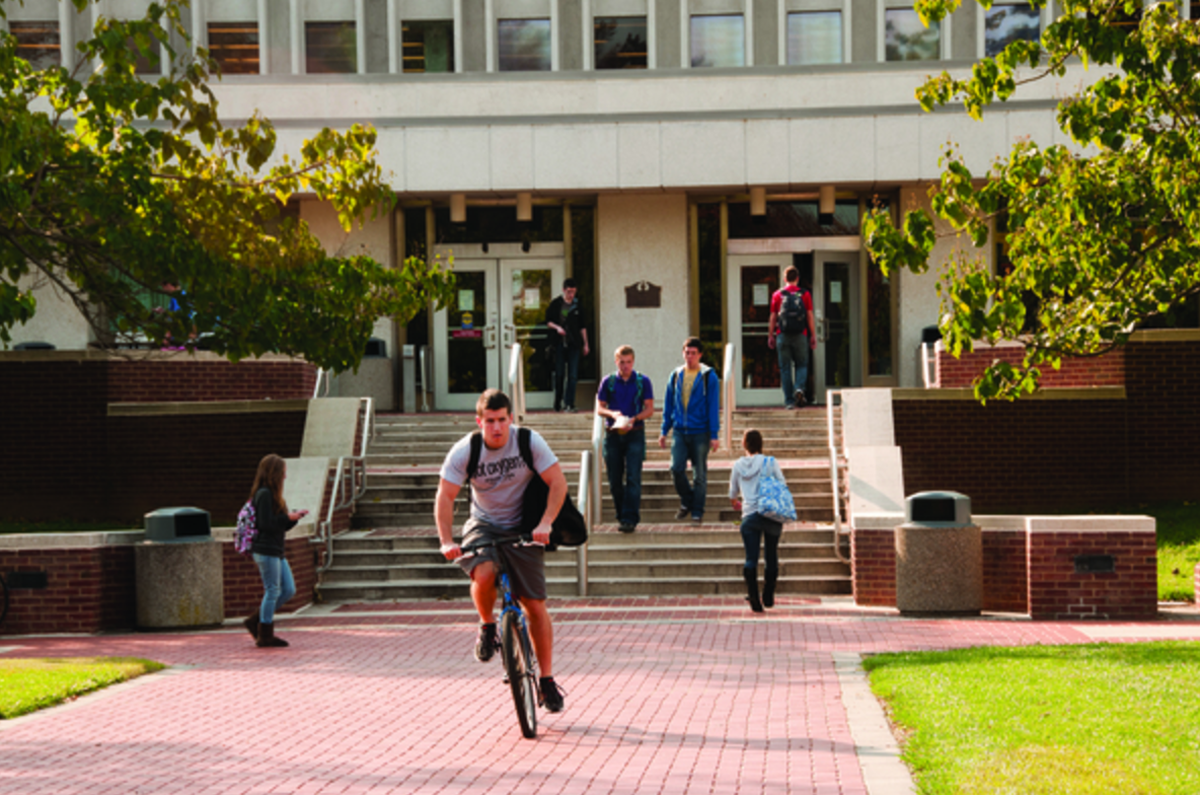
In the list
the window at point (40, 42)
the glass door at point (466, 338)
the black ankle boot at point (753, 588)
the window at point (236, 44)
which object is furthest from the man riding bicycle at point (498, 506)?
the window at point (40, 42)

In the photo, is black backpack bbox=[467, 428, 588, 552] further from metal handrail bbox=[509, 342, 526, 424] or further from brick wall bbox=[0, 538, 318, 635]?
metal handrail bbox=[509, 342, 526, 424]

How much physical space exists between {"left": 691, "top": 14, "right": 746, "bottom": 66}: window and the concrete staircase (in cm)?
808

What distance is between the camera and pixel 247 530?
37.4 feet

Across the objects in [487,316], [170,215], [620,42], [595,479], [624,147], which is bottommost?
[595,479]

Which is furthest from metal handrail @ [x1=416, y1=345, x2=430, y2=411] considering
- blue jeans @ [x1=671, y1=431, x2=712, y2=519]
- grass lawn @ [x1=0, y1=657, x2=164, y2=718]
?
grass lawn @ [x1=0, y1=657, x2=164, y2=718]

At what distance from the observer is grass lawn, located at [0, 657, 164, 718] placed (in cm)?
830

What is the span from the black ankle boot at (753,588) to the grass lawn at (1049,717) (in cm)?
257

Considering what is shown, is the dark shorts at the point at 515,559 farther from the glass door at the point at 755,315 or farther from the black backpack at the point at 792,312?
the glass door at the point at 755,315

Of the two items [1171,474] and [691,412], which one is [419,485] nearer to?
[691,412]

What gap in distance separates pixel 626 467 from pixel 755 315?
1026 centimetres

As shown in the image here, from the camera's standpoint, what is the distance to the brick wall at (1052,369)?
57.0ft

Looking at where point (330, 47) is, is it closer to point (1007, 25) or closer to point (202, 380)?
point (202, 380)

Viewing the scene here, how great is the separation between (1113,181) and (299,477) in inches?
344

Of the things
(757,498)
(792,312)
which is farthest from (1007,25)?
(757,498)
